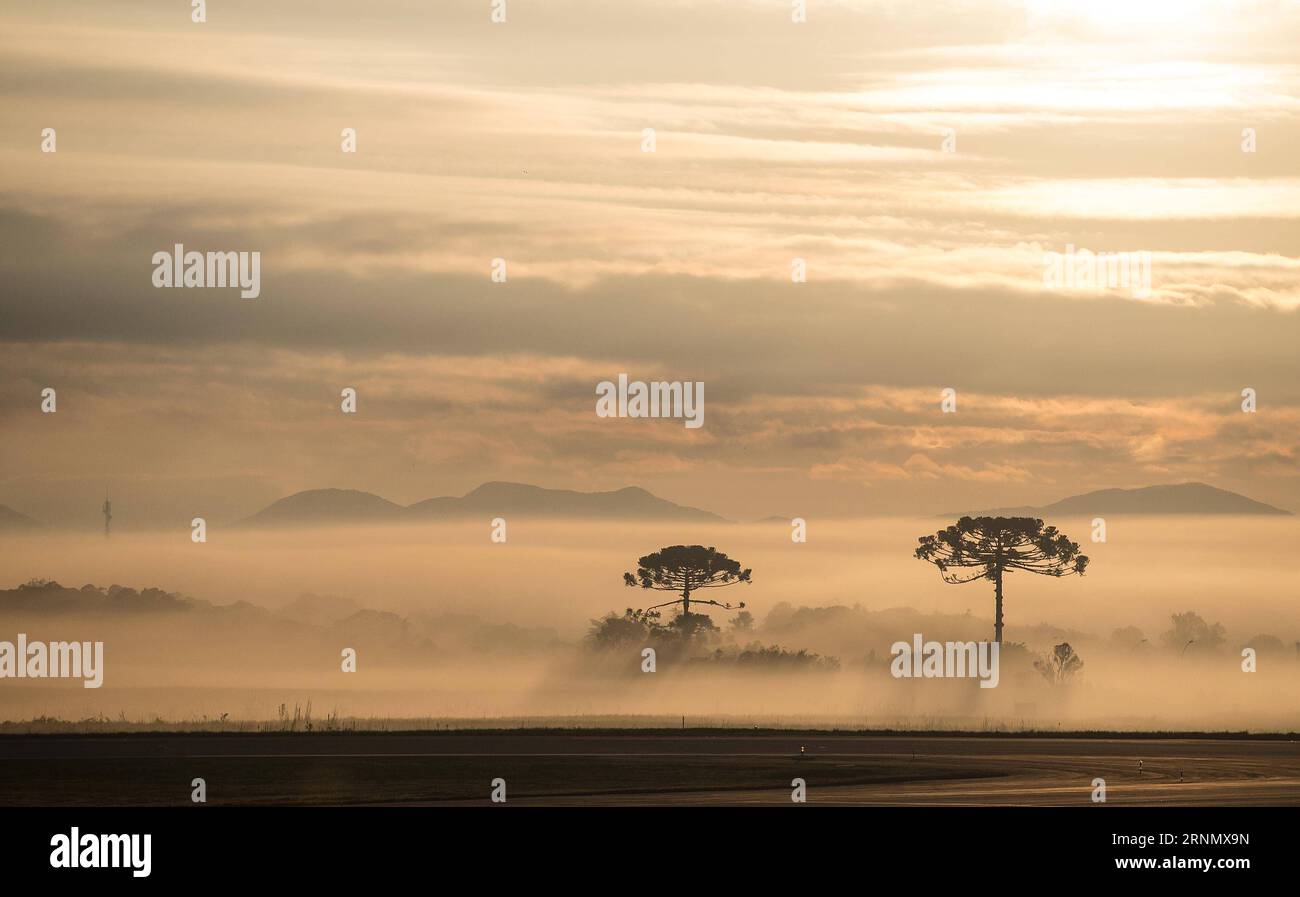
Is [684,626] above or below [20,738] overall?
above

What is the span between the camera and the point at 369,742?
305 ft

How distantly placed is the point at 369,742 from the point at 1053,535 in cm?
9949

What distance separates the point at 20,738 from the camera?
318ft
